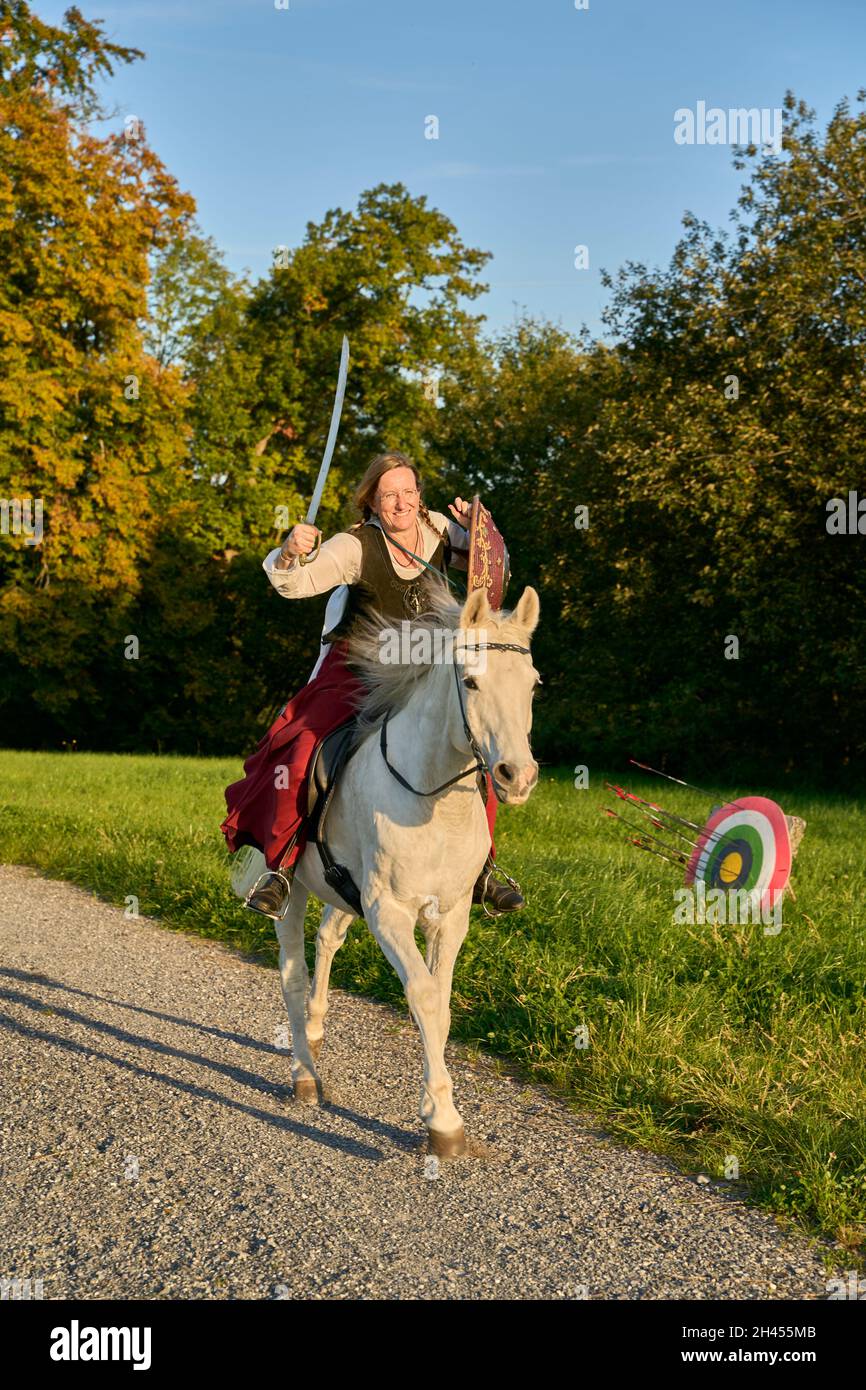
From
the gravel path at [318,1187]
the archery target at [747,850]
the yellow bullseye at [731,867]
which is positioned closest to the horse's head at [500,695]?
the gravel path at [318,1187]

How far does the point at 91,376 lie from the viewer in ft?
91.2

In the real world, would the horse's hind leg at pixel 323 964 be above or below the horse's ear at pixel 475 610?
below

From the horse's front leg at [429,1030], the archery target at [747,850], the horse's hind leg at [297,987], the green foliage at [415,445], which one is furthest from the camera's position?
the green foliage at [415,445]

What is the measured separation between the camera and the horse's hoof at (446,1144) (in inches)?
179

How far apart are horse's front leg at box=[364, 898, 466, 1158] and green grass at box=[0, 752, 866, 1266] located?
34.3 inches

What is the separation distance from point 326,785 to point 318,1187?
1.61 metres

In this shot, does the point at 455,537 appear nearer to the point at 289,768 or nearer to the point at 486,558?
the point at 486,558

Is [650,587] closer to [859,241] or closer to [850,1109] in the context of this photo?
[859,241]

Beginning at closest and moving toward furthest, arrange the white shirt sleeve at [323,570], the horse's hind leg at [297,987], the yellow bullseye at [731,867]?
the white shirt sleeve at [323,570] < the horse's hind leg at [297,987] < the yellow bullseye at [731,867]

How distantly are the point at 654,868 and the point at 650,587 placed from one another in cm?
1273

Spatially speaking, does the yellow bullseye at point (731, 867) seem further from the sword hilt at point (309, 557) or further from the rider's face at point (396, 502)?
the sword hilt at point (309, 557)

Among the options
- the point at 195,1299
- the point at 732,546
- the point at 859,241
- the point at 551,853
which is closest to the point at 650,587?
the point at 732,546

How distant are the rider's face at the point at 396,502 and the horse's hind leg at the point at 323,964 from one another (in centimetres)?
184

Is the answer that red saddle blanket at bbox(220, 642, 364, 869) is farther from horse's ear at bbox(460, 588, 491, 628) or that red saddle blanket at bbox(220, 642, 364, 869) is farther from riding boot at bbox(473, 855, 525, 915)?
horse's ear at bbox(460, 588, 491, 628)
